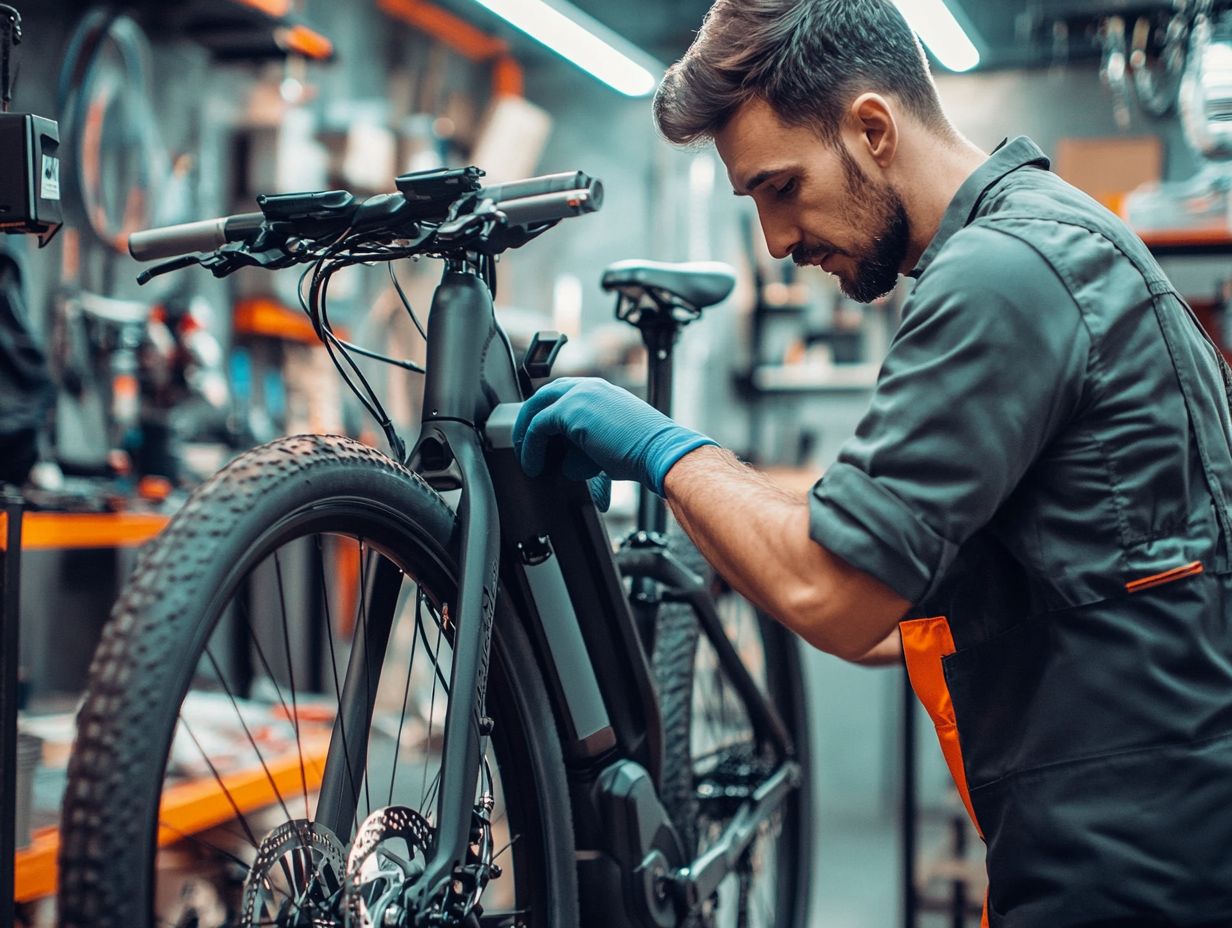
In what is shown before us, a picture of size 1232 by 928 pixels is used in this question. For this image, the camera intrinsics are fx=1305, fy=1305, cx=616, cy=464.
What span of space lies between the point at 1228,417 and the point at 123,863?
37.6 inches

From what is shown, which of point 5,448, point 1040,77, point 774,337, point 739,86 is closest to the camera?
point 739,86

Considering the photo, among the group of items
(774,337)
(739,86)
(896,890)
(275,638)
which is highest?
(774,337)

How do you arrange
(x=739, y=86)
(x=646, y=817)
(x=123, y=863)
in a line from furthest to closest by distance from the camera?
(x=646, y=817) < (x=739, y=86) < (x=123, y=863)

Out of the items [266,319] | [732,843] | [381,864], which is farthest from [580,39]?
[381,864]

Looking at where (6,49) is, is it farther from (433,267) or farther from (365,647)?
(433,267)

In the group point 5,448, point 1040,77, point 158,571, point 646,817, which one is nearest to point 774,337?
point 1040,77

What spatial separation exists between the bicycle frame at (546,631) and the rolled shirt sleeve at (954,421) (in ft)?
1.06

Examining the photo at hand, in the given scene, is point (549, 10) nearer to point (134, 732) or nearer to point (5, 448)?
point (5, 448)

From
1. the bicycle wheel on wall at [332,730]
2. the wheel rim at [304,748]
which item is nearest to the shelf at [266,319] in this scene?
the wheel rim at [304,748]

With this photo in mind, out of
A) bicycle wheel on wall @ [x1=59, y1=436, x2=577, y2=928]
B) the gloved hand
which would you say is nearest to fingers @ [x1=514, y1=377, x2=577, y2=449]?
the gloved hand

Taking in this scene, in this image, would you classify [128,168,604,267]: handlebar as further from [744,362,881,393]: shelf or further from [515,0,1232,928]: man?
[744,362,881,393]: shelf

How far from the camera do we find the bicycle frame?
1079mm

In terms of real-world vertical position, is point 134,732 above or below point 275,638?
above

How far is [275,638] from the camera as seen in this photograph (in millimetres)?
3412
